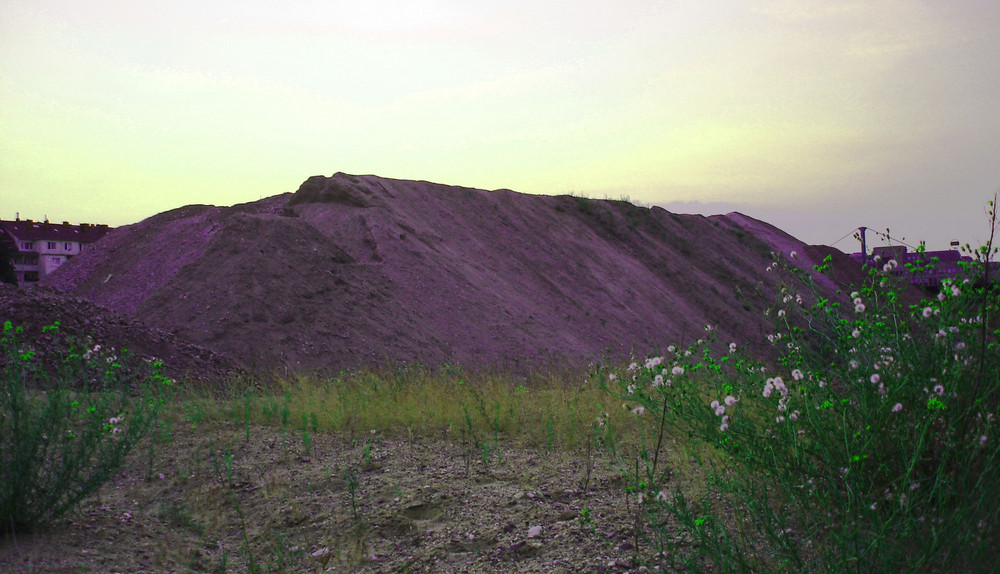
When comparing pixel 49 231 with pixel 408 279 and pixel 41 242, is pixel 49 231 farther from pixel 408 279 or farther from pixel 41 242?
pixel 408 279

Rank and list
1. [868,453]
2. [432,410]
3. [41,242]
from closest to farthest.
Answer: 1. [868,453]
2. [432,410]
3. [41,242]

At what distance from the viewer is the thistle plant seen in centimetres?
250

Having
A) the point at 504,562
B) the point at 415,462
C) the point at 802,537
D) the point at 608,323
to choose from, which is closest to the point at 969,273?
the point at 802,537

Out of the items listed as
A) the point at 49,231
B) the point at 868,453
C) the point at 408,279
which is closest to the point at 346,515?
the point at 868,453

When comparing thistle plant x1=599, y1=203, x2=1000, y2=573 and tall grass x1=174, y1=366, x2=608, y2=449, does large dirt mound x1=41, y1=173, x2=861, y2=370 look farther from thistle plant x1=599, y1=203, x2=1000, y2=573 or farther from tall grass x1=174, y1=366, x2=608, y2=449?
thistle plant x1=599, y1=203, x2=1000, y2=573

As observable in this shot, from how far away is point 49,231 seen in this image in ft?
183

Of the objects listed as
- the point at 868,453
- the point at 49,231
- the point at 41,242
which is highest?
the point at 49,231

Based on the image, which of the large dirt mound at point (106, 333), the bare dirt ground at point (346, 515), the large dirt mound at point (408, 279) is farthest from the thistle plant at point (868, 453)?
the large dirt mound at point (106, 333)

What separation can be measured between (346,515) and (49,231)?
6235cm

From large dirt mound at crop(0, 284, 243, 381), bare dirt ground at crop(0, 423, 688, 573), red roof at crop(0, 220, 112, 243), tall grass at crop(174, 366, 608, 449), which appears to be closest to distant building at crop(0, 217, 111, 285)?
red roof at crop(0, 220, 112, 243)

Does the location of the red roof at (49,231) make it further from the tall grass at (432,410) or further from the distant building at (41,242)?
the tall grass at (432,410)

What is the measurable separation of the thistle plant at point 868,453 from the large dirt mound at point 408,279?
21.2 feet

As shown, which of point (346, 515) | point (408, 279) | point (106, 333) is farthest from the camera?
point (408, 279)

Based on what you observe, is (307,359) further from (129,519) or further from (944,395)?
(944,395)
